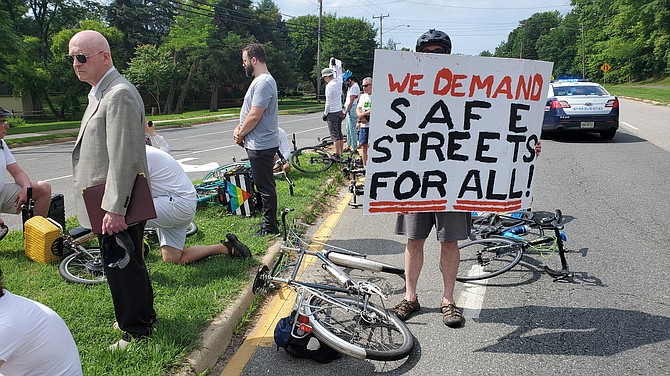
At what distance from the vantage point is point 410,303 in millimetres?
4074

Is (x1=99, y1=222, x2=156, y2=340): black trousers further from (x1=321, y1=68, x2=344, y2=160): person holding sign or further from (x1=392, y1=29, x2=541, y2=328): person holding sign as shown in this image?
(x1=321, y1=68, x2=344, y2=160): person holding sign

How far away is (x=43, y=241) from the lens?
484 cm

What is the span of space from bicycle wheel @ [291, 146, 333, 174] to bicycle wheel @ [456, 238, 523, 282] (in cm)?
529

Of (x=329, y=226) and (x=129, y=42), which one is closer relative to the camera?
(x=329, y=226)

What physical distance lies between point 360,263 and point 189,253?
1737 mm

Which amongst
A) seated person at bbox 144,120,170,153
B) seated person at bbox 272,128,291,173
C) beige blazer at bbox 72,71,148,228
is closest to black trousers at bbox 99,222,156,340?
beige blazer at bbox 72,71,148,228

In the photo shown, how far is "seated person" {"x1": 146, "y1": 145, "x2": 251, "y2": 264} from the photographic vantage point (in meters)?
4.51

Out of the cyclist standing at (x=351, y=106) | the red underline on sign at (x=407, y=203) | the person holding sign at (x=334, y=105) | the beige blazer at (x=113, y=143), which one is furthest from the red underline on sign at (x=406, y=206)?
the cyclist standing at (x=351, y=106)

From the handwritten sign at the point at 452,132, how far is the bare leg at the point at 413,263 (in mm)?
344

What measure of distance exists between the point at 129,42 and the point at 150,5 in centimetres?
669

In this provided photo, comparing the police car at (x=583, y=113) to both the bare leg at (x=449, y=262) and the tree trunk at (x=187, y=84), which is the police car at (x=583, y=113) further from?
the tree trunk at (x=187, y=84)

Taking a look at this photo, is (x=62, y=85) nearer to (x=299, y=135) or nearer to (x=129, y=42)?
(x=129, y=42)

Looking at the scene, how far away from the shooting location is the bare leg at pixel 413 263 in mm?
4012

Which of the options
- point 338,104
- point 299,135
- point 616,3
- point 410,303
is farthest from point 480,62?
point 616,3
